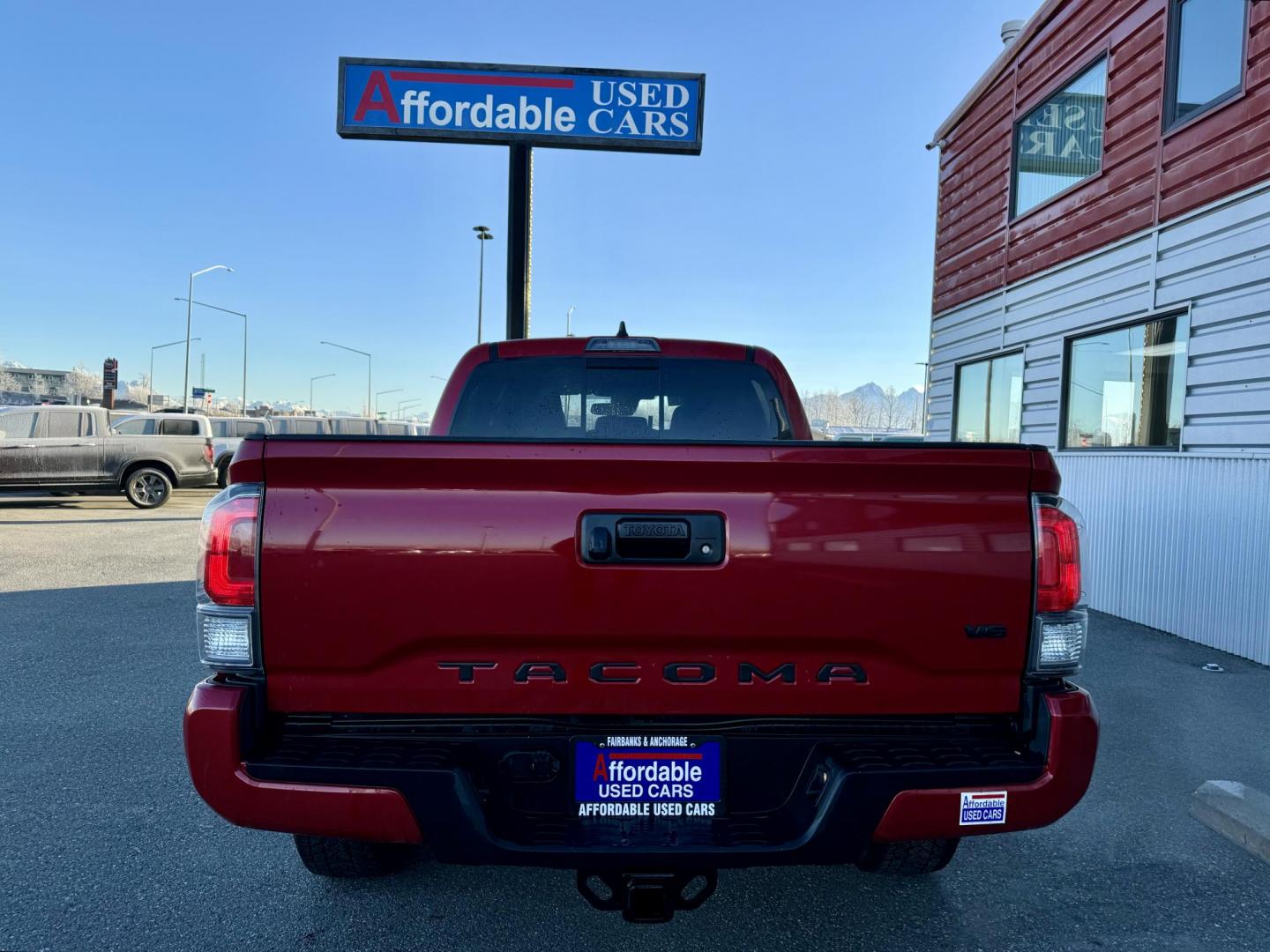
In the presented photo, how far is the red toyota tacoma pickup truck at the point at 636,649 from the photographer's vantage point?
6.40ft

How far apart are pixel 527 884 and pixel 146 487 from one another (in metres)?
15.9

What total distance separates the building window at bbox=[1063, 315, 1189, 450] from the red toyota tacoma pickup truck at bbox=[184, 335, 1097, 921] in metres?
6.46

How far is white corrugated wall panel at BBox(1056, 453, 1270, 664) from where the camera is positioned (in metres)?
6.11

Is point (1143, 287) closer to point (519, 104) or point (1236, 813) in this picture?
point (1236, 813)

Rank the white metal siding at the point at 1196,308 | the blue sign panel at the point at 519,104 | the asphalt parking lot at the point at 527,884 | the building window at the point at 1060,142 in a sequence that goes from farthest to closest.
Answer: the building window at the point at 1060,142 → the blue sign panel at the point at 519,104 → the white metal siding at the point at 1196,308 → the asphalt parking lot at the point at 527,884

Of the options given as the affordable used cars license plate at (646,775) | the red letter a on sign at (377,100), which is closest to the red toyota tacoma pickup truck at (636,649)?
the affordable used cars license plate at (646,775)

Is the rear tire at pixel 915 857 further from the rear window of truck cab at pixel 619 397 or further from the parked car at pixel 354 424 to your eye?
the parked car at pixel 354 424

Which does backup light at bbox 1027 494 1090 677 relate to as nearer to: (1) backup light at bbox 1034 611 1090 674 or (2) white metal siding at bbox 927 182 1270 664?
(1) backup light at bbox 1034 611 1090 674

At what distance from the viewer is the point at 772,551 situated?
77.9 inches

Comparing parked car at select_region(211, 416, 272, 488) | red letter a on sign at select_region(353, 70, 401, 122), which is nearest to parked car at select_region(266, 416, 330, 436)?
parked car at select_region(211, 416, 272, 488)

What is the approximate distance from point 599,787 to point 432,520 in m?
0.77

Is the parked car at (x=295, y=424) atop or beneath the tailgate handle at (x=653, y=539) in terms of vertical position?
atop

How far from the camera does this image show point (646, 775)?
201cm

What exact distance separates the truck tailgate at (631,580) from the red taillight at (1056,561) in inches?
1.9
